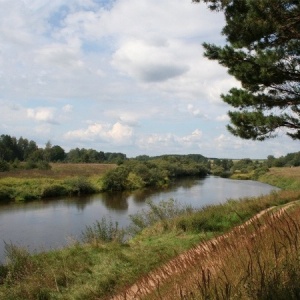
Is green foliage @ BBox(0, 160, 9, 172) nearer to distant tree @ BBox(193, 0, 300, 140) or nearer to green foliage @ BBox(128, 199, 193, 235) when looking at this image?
green foliage @ BBox(128, 199, 193, 235)

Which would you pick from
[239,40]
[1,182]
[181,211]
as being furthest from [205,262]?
[1,182]

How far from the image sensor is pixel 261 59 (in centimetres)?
971

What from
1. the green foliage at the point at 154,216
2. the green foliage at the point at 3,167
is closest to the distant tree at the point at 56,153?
the green foliage at the point at 3,167

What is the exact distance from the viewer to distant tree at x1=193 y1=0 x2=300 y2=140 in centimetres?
852

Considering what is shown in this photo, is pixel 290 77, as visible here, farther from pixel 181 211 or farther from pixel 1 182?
pixel 1 182

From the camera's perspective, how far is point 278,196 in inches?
725

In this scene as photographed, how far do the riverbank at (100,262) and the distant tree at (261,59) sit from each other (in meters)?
3.45

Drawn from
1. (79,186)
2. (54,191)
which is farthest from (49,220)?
(79,186)

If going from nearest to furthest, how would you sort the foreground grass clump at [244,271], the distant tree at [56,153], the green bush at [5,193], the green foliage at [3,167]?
the foreground grass clump at [244,271]
the green bush at [5,193]
the green foliage at [3,167]
the distant tree at [56,153]

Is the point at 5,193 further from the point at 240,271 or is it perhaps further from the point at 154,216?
the point at 240,271

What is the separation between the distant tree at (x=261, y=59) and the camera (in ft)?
28.0

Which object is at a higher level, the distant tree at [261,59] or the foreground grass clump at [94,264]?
the distant tree at [261,59]

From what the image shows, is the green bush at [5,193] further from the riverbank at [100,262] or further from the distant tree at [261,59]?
the distant tree at [261,59]

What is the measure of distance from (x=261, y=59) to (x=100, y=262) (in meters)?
6.98
